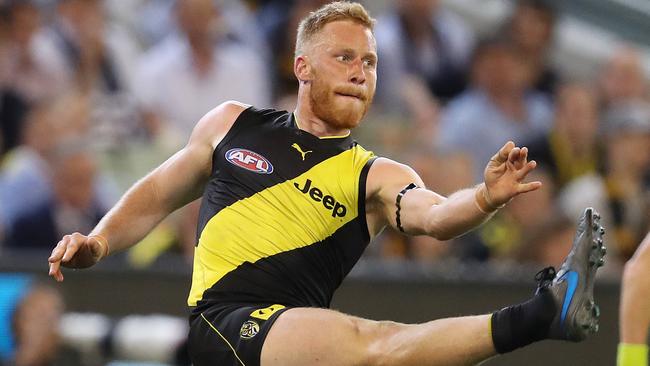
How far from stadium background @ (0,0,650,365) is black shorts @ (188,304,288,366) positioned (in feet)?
9.91

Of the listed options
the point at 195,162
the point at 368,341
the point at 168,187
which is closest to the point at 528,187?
the point at 368,341

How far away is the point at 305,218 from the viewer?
606cm

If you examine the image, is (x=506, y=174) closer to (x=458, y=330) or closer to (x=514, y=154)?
(x=514, y=154)

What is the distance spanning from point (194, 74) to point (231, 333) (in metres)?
5.30

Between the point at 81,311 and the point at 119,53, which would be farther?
the point at 119,53

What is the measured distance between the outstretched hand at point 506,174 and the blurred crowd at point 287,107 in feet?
14.4

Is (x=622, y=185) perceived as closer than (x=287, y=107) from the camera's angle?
No

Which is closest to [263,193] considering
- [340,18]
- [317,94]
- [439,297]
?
[317,94]

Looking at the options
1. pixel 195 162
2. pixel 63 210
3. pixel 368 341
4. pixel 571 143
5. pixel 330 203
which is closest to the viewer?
pixel 368 341

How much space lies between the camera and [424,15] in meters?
11.3

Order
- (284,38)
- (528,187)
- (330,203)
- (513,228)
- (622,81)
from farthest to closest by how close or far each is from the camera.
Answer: (622,81), (284,38), (513,228), (330,203), (528,187)

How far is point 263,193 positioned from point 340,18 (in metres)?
0.94

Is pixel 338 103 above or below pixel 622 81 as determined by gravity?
below

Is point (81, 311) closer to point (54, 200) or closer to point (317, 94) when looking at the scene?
point (54, 200)
